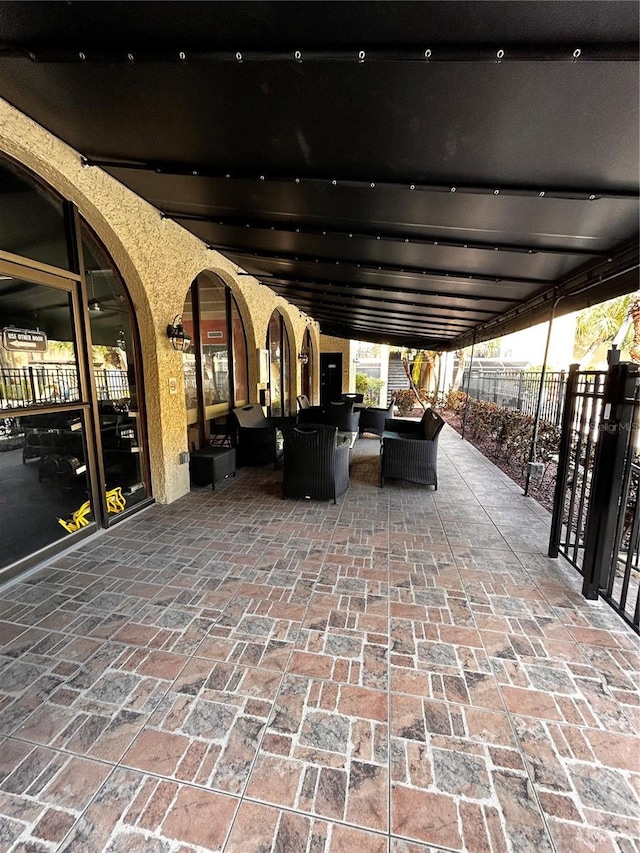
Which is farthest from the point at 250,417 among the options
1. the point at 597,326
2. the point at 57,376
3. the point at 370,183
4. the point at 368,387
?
the point at 597,326

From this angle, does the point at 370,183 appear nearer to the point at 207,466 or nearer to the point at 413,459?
the point at 413,459

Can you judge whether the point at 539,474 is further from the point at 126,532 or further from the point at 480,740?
the point at 126,532

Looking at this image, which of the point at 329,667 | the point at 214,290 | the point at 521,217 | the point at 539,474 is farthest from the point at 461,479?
the point at 214,290

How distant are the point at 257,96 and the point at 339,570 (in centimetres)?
310

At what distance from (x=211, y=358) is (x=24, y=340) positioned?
3.06 meters

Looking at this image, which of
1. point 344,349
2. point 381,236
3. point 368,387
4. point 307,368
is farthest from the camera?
point 368,387

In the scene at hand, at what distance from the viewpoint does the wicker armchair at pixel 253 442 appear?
19.6ft

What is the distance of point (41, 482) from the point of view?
3039mm

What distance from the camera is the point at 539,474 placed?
528 cm

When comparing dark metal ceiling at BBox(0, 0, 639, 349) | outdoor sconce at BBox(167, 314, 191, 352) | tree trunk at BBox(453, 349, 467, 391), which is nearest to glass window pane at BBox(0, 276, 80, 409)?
outdoor sconce at BBox(167, 314, 191, 352)

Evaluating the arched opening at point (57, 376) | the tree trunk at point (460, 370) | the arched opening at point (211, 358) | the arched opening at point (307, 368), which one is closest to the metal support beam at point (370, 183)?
the arched opening at point (57, 376)

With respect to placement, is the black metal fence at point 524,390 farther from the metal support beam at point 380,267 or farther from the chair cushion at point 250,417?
the chair cushion at point 250,417

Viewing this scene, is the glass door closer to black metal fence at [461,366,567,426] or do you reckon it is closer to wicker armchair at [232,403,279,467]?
wicker armchair at [232,403,279,467]

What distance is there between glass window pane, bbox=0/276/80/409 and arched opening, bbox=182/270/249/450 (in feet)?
5.72
